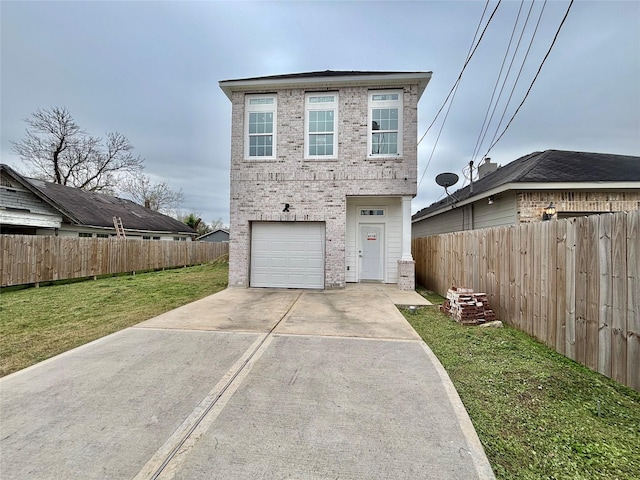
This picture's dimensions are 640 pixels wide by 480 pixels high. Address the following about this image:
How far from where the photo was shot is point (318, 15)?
10.2 m

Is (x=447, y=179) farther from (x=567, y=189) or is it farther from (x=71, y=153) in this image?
(x=71, y=153)

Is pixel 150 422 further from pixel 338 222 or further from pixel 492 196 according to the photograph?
pixel 492 196

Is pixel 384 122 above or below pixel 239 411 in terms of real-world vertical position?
above

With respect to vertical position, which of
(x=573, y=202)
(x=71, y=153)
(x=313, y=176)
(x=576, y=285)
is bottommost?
(x=576, y=285)

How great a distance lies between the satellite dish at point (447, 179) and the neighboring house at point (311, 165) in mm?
2050

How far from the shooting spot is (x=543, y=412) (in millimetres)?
2678

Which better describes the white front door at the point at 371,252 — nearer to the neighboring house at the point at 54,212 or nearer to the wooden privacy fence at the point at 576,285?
the wooden privacy fence at the point at 576,285

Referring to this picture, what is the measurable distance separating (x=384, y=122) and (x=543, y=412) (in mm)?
9183

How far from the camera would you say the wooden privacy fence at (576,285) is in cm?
307

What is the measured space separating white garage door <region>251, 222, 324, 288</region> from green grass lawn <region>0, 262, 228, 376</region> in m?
1.72

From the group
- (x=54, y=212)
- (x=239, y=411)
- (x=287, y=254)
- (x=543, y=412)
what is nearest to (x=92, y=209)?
(x=54, y=212)

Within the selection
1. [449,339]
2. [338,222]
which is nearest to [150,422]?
[449,339]

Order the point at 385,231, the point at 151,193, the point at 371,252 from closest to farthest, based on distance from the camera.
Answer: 1. the point at 385,231
2. the point at 371,252
3. the point at 151,193

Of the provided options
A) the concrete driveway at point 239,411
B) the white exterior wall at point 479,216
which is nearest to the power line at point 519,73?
the white exterior wall at point 479,216
